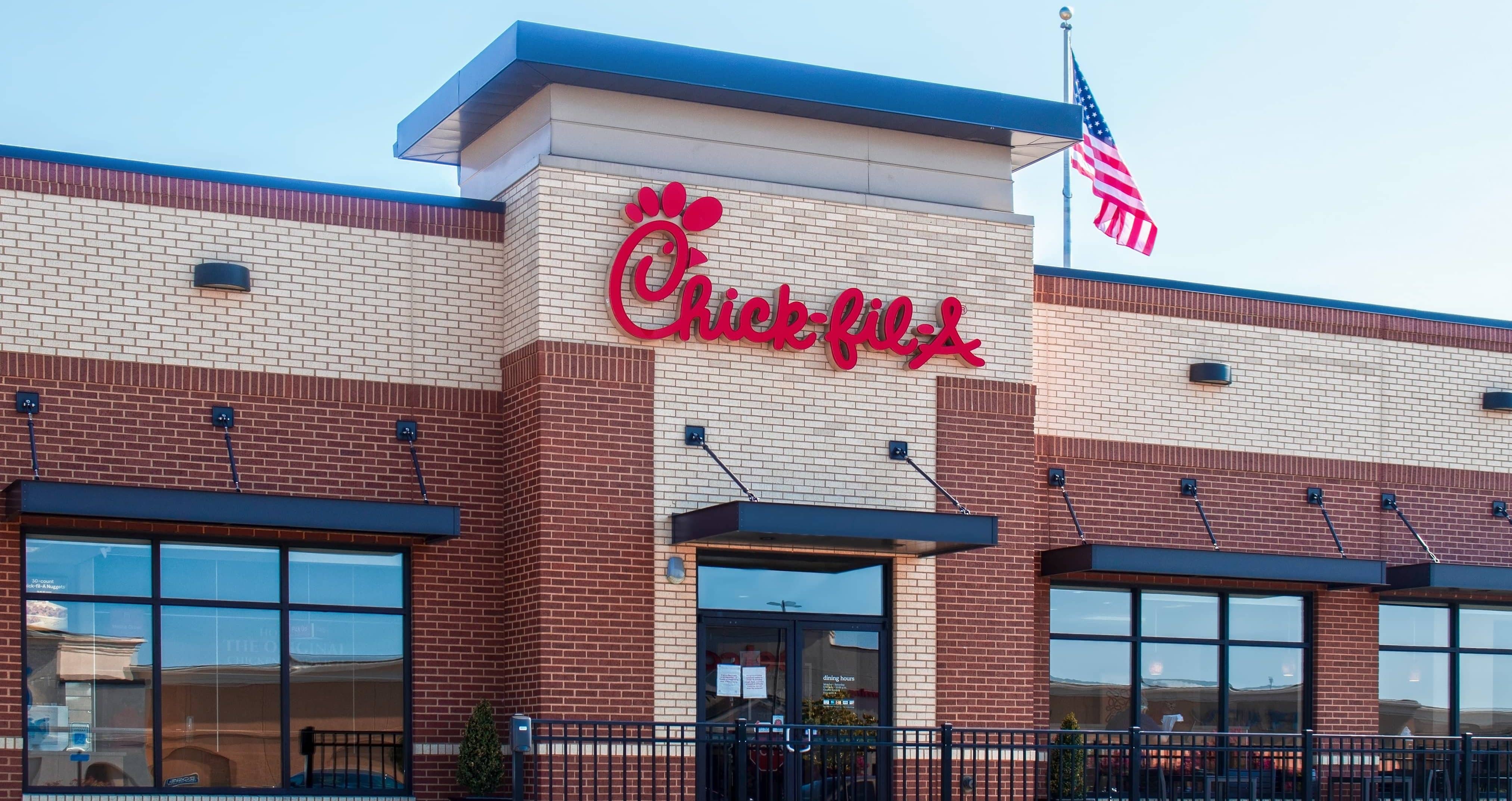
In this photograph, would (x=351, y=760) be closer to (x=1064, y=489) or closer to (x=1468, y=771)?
(x=1064, y=489)

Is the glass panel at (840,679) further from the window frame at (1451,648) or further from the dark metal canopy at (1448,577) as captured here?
the window frame at (1451,648)

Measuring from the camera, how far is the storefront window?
63.7 ft

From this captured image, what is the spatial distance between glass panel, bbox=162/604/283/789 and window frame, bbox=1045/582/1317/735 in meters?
8.26

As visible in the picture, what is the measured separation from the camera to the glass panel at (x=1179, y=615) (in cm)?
1984

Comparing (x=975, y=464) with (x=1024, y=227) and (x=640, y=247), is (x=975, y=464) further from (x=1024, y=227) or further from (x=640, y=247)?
(x=640, y=247)

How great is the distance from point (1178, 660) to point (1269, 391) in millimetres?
3422

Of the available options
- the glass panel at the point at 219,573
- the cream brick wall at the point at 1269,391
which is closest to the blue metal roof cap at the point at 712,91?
the cream brick wall at the point at 1269,391

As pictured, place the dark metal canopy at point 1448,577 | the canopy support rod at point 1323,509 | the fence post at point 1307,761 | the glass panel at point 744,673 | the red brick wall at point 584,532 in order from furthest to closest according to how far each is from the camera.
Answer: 1. the canopy support rod at point 1323,509
2. the dark metal canopy at point 1448,577
3. the glass panel at point 744,673
4. the fence post at point 1307,761
5. the red brick wall at point 584,532

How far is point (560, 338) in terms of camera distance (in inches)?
648

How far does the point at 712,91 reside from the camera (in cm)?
1722

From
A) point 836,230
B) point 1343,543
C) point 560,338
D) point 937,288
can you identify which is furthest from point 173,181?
point 1343,543

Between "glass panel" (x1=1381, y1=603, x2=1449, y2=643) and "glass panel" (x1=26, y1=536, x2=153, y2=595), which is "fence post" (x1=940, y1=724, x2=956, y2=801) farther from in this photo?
"glass panel" (x1=1381, y1=603, x2=1449, y2=643)

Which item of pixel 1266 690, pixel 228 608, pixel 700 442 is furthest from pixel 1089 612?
pixel 228 608

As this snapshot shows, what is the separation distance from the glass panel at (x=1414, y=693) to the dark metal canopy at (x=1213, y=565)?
1457 mm
